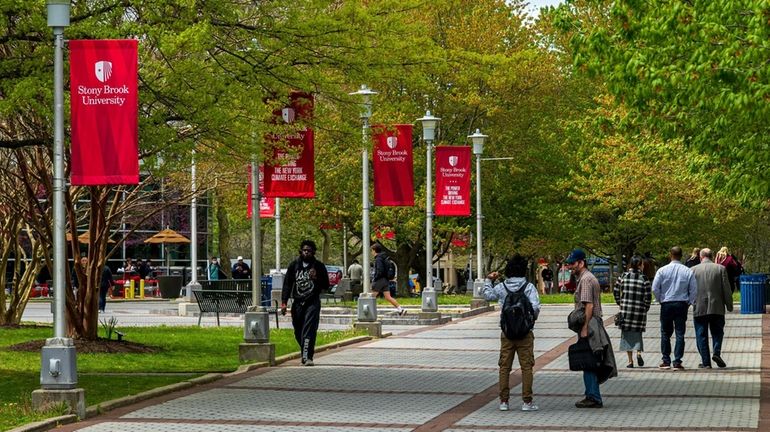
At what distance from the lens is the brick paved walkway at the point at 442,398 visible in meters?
14.4

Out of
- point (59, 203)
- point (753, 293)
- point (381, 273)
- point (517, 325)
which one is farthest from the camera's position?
point (753, 293)

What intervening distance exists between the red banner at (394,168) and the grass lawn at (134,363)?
10.5 ft

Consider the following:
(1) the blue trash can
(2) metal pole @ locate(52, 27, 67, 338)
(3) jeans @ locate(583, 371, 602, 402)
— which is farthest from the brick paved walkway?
(1) the blue trash can

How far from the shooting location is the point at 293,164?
75.1ft

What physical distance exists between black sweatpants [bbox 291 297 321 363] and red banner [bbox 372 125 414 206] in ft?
29.8

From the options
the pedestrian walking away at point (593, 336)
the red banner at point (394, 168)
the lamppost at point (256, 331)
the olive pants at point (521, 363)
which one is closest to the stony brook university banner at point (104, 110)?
the olive pants at point (521, 363)

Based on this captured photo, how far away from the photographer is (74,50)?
15266 millimetres

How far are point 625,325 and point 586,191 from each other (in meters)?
35.1

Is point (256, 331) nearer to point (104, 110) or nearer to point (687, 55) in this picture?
point (104, 110)

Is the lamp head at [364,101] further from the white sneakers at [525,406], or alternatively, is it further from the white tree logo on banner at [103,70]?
the white sneakers at [525,406]

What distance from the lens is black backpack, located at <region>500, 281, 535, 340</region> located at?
15.5m

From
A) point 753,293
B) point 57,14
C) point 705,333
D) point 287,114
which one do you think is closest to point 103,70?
point 57,14

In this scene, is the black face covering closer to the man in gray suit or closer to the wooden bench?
the man in gray suit

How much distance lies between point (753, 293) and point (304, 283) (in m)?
20.2
